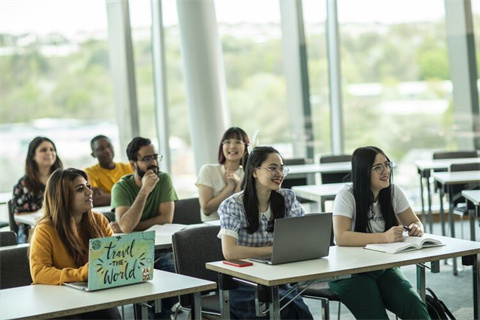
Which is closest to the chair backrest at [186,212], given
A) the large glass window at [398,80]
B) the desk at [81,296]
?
the desk at [81,296]

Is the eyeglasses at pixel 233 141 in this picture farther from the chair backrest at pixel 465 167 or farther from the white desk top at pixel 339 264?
the chair backrest at pixel 465 167

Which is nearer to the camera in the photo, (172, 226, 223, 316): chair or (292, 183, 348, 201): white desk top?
(172, 226, 223, 316): chair

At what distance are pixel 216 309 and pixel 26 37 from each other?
17.1 feet

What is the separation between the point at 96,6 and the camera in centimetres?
873

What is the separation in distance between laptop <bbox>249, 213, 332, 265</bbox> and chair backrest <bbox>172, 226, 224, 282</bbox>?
0.42 meters

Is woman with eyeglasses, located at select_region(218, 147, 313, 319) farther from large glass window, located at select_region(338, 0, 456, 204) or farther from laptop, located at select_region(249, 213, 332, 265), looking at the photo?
large glass window, located at select_region(338, 0, 456, 204)

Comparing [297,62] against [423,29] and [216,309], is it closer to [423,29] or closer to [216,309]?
[423,29]

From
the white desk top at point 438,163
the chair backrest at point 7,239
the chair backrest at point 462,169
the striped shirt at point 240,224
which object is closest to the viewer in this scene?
the striped shirt at point 240,224

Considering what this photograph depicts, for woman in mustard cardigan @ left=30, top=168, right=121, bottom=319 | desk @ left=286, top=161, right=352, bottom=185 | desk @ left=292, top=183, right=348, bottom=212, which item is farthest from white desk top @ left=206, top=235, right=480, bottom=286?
desk @ left=286, top=161, right=352, bottom=185

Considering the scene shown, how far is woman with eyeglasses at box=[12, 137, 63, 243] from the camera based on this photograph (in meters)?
6.47

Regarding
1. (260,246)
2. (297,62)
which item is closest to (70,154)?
(297,62)

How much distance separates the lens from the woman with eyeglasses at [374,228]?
13.3 feet

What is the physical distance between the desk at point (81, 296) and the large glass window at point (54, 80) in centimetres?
504

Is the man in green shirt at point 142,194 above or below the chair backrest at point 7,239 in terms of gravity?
above
